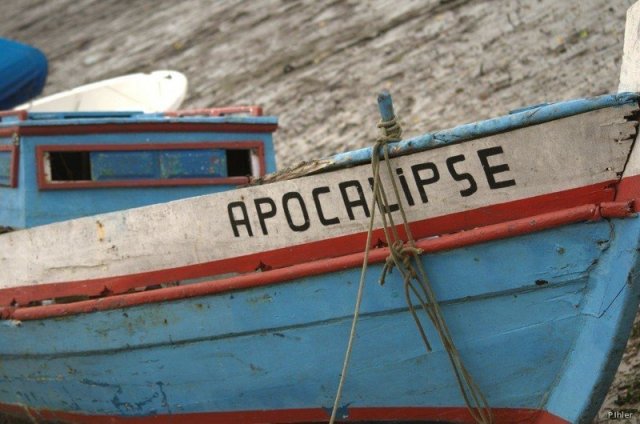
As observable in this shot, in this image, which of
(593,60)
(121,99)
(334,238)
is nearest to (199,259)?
(334,238)

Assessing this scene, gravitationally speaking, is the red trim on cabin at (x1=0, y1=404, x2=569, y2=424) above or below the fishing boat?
below

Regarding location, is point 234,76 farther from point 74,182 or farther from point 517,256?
point 517,256

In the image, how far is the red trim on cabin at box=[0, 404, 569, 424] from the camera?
558 cm

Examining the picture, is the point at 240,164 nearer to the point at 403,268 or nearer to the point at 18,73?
the point at 403,268

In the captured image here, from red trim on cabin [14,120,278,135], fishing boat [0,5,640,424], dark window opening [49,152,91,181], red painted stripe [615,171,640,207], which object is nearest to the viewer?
red painted stripe [615,171,640,207]

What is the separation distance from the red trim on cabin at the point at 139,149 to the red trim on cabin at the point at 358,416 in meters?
1.78

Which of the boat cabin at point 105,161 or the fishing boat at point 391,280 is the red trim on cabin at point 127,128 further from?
the fishing boat at point 391,280

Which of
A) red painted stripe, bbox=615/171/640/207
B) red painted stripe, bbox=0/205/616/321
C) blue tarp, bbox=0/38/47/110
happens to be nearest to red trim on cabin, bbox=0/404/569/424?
red painted stripe, bbox=0/205/616/321

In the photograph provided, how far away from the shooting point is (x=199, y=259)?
19.9ft

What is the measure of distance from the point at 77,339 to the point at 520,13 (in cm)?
840

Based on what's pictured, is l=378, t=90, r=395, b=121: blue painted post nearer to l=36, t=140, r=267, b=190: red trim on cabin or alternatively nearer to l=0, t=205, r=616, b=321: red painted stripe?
l=0, t=205, r=616, b=321: red painted stripe

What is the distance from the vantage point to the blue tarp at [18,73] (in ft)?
35.3

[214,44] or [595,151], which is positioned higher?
[595,151]

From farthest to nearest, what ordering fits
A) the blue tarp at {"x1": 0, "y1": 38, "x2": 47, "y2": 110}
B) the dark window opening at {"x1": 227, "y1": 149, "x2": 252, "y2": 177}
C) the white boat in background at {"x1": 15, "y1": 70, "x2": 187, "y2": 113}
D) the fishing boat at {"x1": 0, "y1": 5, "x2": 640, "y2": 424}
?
the blue tarp at {"x1": 0, "y1": 38, "x2": 47, "y2": 110}, the white boat in background at {"x1": 15, "y1": 70, "x2": 187, "y2": 113}, the dark window opening at {"x1": 227, "y1": 149, "x2": 252, "y2": 177}, the fishing boat at {"x1": 0, "y1": 5, "x2": 640, "y2": 424}
